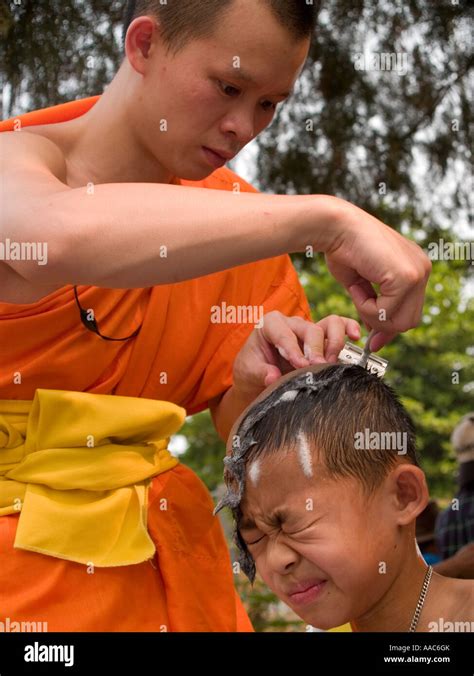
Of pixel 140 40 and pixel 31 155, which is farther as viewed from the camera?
pixel 140 40

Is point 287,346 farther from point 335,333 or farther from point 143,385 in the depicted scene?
point 143,385

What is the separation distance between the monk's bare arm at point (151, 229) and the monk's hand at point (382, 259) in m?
0.03

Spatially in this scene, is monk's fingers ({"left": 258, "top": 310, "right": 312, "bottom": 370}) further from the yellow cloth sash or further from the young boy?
the yellow cloth sash

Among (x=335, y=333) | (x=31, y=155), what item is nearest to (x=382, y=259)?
(x=335, y=333)

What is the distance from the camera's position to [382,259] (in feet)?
4.78

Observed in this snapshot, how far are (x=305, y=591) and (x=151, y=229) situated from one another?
669 mm

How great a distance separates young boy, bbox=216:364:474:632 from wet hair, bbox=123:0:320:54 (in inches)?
23.9

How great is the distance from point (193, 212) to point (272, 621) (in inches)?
213

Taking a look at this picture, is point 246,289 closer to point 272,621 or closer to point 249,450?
point 249,450

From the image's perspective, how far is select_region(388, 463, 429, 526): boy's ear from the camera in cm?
175

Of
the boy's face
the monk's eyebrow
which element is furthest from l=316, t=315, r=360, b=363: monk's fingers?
the monk's eyebrow

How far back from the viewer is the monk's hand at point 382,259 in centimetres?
146

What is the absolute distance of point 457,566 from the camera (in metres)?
2.56
